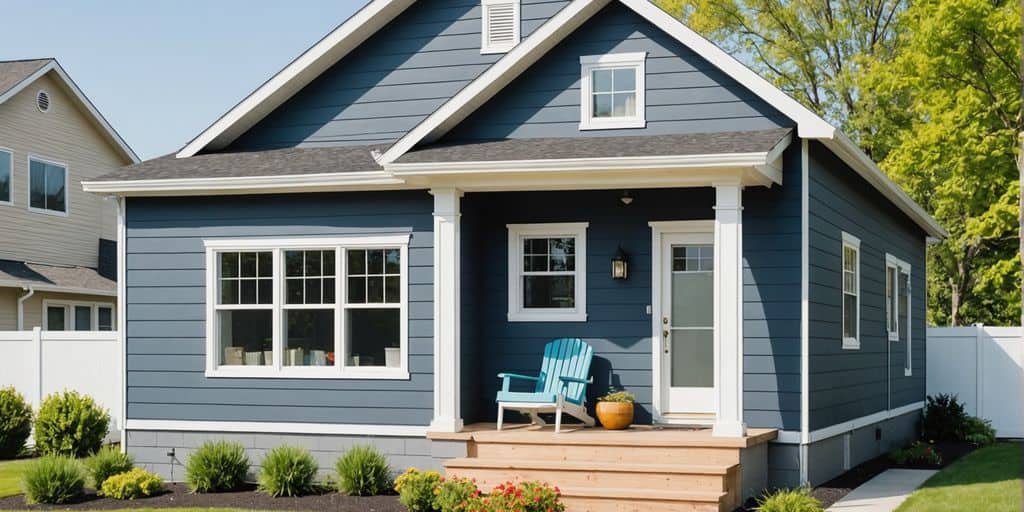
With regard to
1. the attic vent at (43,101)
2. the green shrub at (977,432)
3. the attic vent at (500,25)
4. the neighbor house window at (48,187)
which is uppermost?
the attic vent at (43,101)

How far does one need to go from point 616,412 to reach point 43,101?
15433 millimetres

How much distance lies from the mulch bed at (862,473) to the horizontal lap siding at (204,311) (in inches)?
152

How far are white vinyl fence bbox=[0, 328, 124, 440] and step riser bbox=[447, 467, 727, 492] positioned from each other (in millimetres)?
7195

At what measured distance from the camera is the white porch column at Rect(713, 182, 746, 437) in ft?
36.7

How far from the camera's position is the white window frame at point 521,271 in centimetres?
1294

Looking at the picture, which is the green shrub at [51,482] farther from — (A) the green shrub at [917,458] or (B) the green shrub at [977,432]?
(B) the green shrub at [977,432]

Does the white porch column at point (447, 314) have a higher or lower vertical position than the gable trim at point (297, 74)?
lower

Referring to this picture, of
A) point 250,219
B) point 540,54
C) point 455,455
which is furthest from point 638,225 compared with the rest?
point 250,219

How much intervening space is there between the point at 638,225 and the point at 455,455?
3.07 metres

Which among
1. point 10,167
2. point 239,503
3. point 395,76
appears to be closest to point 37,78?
point 10,167

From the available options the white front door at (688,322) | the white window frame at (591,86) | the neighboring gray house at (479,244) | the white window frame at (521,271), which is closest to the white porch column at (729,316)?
the neighboring gray house at (479,244)

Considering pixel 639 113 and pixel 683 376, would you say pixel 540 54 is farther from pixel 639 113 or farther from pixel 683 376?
pixel 683 376

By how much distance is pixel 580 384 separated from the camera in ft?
41.3

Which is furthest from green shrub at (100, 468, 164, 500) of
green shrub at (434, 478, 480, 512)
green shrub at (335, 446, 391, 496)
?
green shrub at (434, 478, 480, 512)
